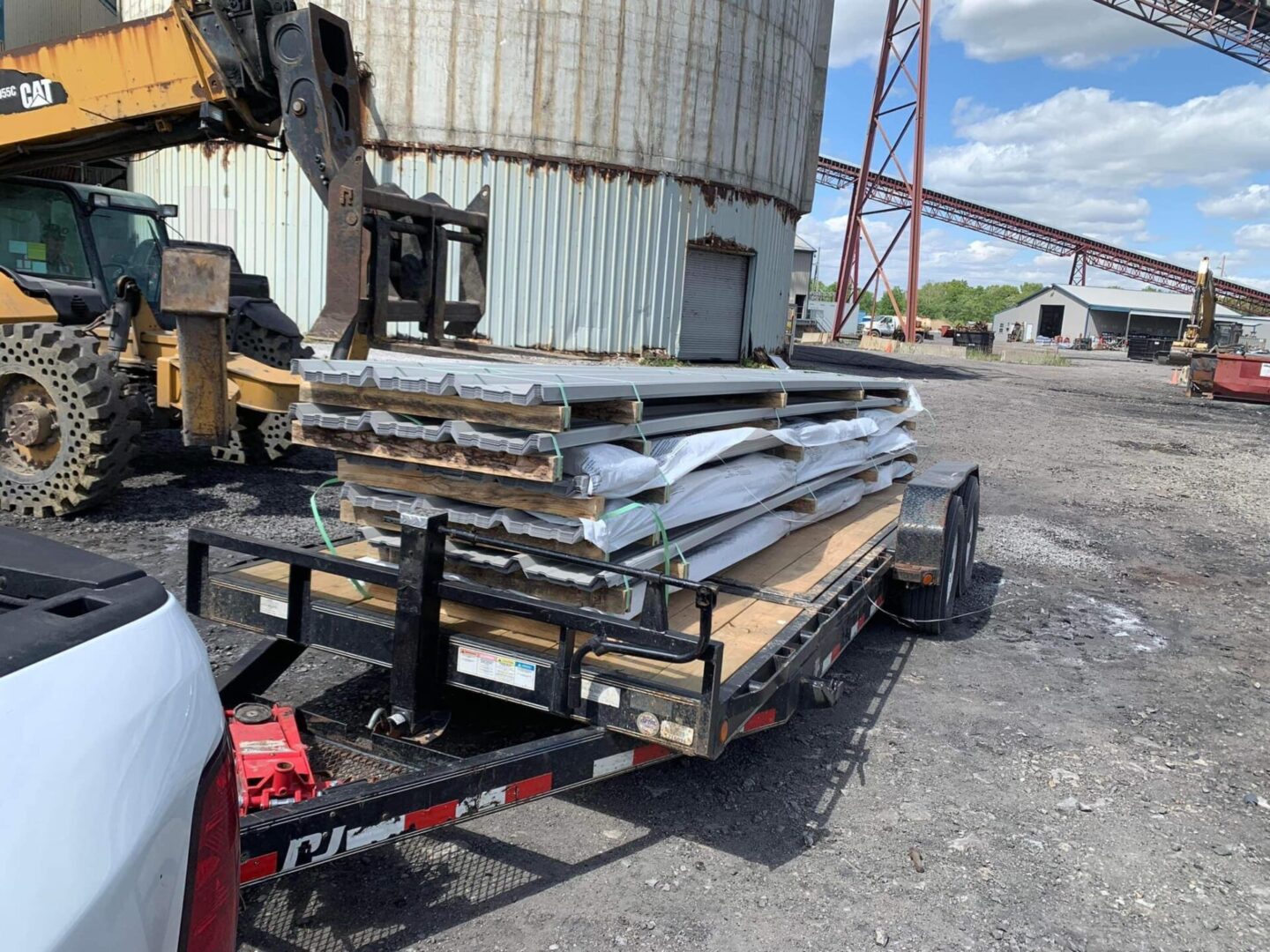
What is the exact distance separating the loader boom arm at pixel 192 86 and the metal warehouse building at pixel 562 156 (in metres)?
7.45

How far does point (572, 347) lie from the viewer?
49.5 feet

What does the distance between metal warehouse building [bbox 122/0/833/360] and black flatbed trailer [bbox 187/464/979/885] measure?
37.4ft

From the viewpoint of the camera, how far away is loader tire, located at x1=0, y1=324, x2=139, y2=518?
6566 mm

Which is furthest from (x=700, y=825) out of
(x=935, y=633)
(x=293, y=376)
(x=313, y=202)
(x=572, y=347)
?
(x=313, y=202)

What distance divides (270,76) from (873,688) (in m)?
5.38

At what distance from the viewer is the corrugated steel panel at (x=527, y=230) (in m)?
14.4

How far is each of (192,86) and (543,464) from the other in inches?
191

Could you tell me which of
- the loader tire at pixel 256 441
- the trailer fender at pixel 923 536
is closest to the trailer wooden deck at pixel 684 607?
the trailer fender at pixel 923 536

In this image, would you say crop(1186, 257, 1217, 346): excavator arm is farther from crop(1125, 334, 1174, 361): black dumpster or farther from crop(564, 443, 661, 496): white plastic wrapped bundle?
crop(564, 443, 661, 496): white plastic wrapped bundle

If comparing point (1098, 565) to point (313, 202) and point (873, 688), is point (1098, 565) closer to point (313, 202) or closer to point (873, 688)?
point (873, 688)

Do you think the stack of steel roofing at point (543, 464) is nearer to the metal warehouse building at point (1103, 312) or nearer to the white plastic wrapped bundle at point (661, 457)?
the white plastic wrapped bundle at point (661, 457)

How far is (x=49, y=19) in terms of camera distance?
682 inches

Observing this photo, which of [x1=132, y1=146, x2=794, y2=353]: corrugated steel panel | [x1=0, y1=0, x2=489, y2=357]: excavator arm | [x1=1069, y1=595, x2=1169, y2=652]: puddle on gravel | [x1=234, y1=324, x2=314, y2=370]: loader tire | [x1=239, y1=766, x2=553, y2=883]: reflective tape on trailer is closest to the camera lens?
[x1=239, y1=766, x2=553, y2=883]: reflective tape on trailer

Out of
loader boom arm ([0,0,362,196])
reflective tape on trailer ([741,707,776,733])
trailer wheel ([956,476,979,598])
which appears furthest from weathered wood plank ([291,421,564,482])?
trailer wheel ([956,476,979,598])
